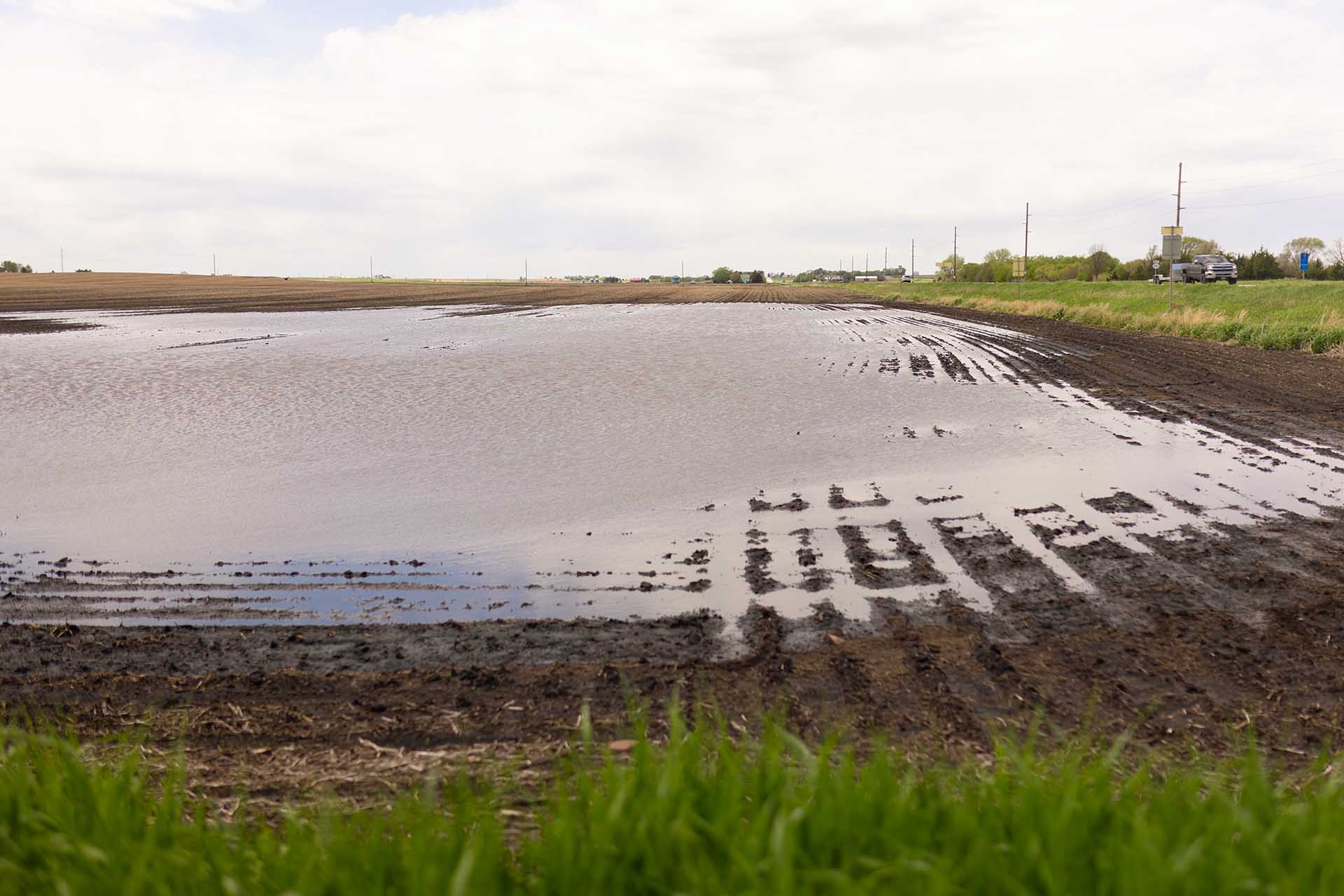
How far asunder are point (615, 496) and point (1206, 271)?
2658 inches

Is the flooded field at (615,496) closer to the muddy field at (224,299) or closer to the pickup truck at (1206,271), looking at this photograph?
the muddy field at (224,299)

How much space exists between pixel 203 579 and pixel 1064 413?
40.4 feet

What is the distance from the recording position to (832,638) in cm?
A: 614

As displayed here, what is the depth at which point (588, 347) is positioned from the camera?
29828 millimetres

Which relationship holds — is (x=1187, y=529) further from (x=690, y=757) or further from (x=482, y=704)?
(x=690, y=757)

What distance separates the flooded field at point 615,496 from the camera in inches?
285

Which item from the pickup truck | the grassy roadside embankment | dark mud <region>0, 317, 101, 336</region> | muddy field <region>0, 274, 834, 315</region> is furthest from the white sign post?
dark mud <region>0, 317, 101, 336</region>

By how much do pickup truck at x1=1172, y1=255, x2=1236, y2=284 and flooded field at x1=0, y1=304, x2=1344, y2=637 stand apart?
176 feet

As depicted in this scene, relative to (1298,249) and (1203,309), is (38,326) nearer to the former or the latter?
(1203,309)

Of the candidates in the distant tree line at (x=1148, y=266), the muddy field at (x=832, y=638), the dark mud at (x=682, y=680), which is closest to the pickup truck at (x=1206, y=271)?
the distant tree line at (x=1148, y=266)

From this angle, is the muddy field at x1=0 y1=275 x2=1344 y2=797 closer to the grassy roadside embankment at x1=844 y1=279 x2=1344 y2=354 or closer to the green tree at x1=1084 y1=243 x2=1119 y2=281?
the grassy roadside embankment at x1=844 y1=279 x2=1344 y2=354

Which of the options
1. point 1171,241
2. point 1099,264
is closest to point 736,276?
point 1099,264

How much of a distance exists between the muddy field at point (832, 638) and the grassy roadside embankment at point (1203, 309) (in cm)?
1719

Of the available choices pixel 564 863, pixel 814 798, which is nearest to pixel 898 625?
pixel 814 798
